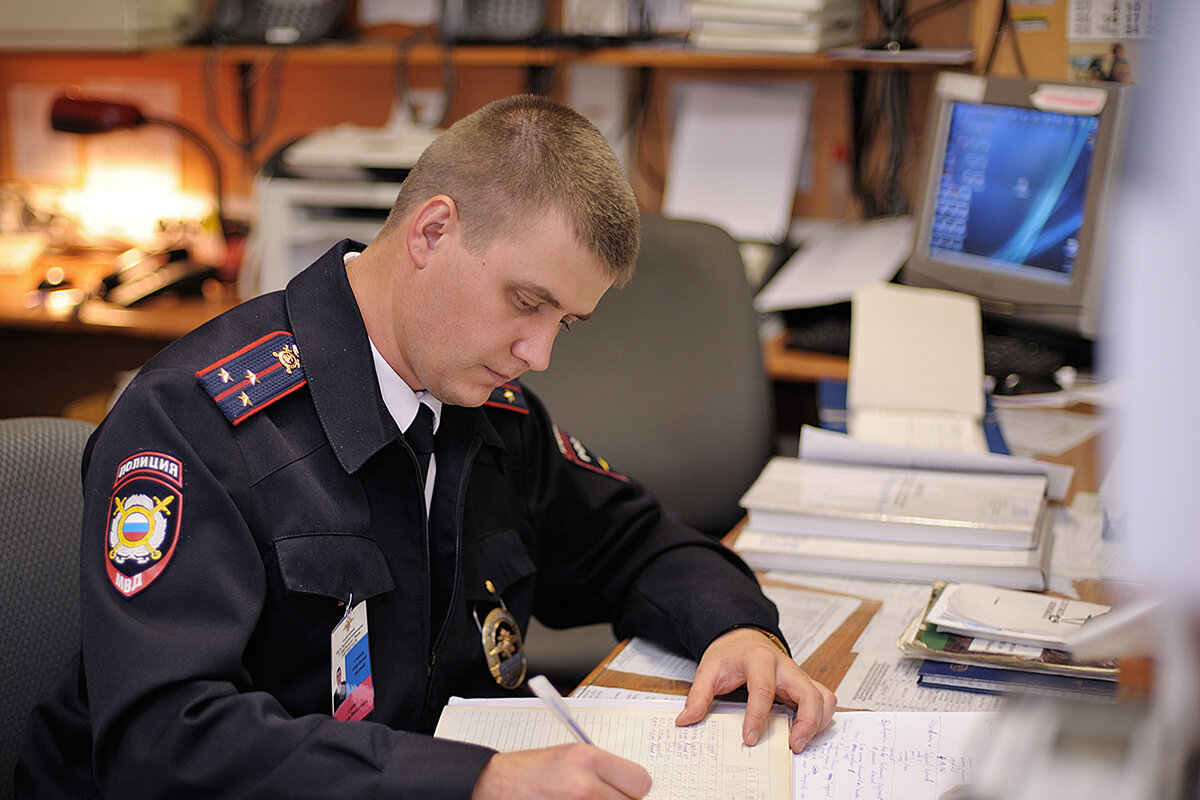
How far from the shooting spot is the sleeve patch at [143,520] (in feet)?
2.80

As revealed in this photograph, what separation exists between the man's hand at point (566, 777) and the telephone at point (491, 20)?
1982 mm

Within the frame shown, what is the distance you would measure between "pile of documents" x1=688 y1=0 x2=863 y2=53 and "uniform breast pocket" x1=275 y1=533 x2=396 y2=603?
1570 mm

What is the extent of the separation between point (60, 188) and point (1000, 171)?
226 cm

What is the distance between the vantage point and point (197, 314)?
2.40 meters

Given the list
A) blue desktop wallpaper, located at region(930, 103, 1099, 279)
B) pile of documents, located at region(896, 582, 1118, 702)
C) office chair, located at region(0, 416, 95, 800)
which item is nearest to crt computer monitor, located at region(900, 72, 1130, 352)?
blue desktop wallpaper, located at region(930, 103, 1099, 279)

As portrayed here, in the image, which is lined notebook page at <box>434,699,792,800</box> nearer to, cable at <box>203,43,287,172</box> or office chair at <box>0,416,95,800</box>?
office chair at <box>0,416,95,800</box>

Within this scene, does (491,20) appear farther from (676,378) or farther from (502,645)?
(502,645)

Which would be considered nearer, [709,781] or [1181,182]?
[1181,182]

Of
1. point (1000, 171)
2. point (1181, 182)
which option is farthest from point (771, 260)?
point (1181, 182)

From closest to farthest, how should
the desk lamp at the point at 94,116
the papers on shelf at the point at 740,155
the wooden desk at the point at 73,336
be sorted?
the wooden desk at the point at 73,336, the papers on shelf at the point at 740,155, the desk lamp at the point at 94,116

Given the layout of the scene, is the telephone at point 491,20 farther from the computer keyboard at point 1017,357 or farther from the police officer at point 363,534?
the police officer at point 363,534

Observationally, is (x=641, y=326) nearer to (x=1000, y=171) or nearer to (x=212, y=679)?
(x=1000, y=171)

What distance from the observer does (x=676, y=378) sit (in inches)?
66.7

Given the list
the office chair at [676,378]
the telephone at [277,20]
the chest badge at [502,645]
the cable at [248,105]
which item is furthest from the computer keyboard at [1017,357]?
the cable at [248,105]
